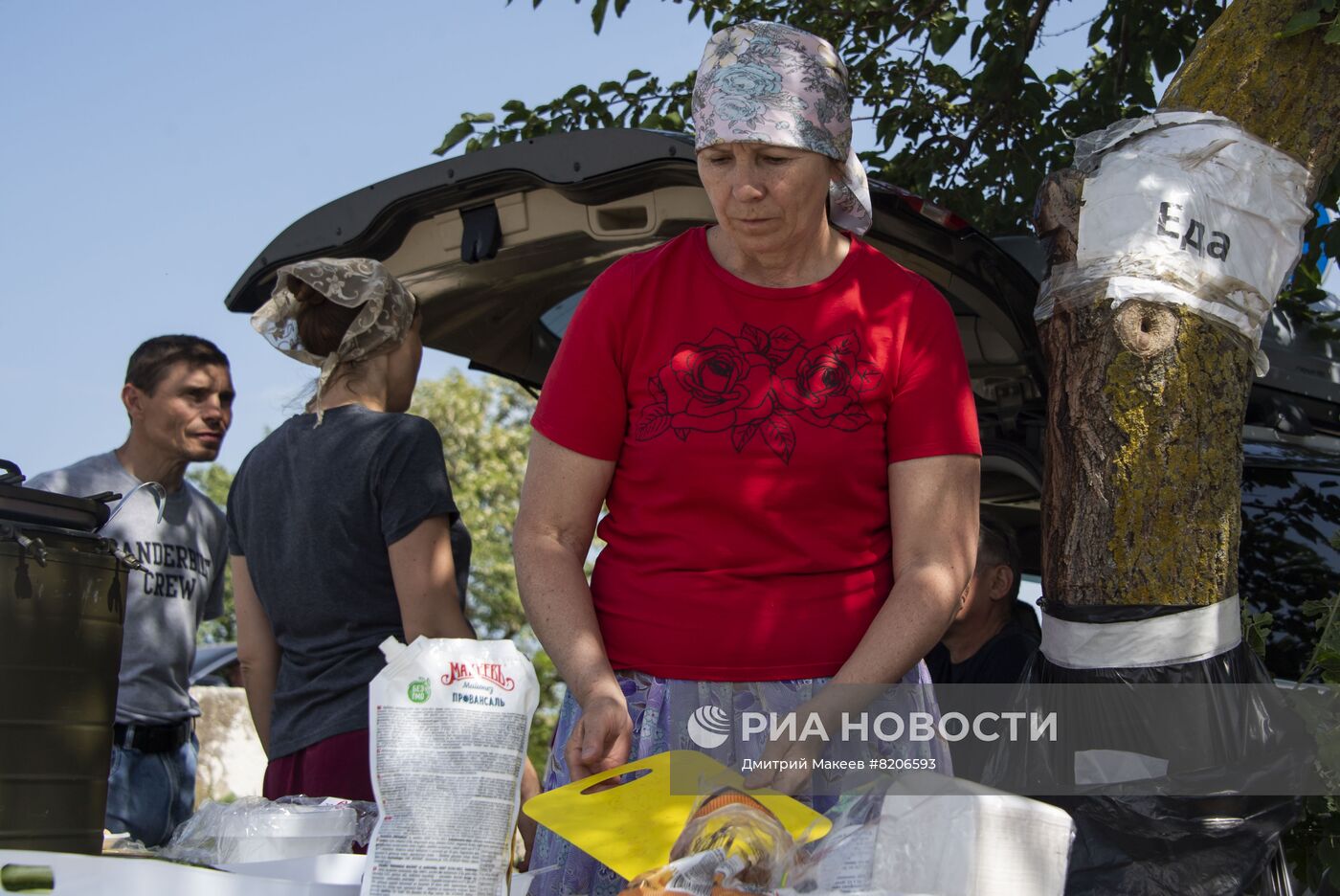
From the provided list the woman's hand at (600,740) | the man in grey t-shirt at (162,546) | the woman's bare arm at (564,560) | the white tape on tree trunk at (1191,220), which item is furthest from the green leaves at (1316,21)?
the man in grey t-shirt at (162,546)

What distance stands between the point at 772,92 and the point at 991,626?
2.88 meters

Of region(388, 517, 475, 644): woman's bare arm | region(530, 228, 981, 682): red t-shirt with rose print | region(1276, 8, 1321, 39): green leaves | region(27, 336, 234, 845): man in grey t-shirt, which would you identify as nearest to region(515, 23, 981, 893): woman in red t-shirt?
region(530, 228, 981, 682): red t-shirt with rose print

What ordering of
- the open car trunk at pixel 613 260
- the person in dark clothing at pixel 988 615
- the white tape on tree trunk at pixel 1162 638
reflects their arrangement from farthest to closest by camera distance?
the person in dark clothing at pixel 988 615 < the open car trunk at pixel 613 260 < the white tape on tree trunk at pixel 1162 638

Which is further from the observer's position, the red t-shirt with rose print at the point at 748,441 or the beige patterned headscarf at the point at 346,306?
the beige patterned headscarf at the point at 346,306

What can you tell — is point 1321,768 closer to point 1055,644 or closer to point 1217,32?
point 1055,644

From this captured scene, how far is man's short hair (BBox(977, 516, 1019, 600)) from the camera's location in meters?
4.88

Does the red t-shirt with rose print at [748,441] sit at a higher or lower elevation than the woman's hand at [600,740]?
higher

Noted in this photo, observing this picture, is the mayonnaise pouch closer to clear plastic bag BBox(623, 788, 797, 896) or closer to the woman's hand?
clear plastic bag BBox(623, 788, 797, 896)

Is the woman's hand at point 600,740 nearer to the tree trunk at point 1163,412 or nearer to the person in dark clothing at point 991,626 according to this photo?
the tree trunk at point 1163,412

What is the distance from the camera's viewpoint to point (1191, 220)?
2.70 m

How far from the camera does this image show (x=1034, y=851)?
1.52m

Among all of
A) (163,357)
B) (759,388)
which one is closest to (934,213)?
(759,388)

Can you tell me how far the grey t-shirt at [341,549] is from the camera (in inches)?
121

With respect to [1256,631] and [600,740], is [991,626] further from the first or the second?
[600,740]
